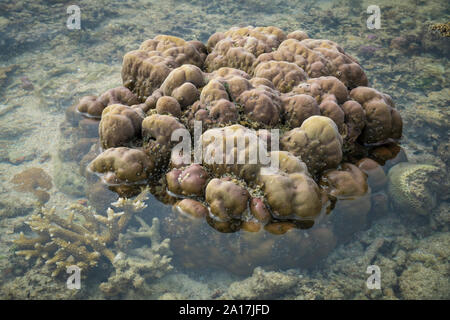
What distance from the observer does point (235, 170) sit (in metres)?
3.46

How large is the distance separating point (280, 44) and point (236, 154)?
2339 millimetres

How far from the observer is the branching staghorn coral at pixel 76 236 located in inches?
138

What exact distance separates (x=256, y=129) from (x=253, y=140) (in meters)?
0.45

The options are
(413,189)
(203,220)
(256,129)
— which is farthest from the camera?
(413,189)

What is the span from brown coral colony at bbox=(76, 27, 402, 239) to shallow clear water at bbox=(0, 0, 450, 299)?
0.57ft

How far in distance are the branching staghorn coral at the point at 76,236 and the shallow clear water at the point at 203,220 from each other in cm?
3

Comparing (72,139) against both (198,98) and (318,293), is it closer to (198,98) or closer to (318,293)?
(198,98)

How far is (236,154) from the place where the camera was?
3414 mm
